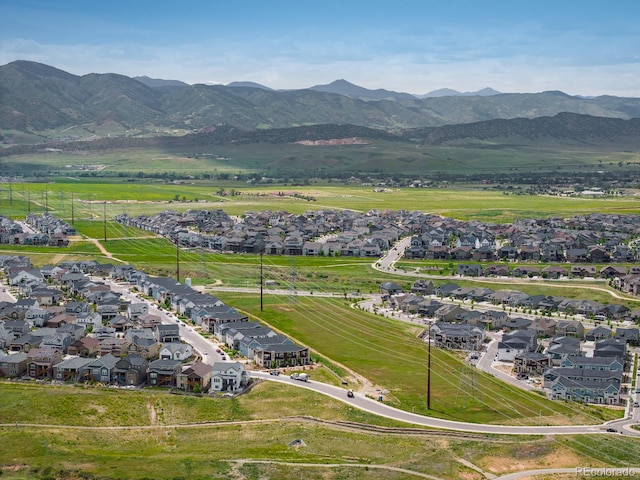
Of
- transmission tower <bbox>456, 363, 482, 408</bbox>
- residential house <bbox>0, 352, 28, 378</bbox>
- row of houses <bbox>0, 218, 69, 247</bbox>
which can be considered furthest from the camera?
row of houses <bbox>0, 218, 69, 247</bbox>

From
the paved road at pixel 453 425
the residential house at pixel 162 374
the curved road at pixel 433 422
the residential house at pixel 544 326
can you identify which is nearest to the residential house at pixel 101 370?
the residential house at pixel 162 374

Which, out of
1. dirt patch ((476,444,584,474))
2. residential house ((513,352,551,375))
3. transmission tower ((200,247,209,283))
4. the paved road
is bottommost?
dirt patch ((476,444,584,474))

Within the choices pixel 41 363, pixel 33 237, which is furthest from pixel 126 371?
pixel 33 237

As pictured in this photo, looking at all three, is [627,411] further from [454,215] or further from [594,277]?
[454,215]

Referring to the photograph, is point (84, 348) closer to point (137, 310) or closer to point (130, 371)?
point (130, 371)

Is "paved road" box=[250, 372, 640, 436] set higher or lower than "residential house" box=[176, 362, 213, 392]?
lower

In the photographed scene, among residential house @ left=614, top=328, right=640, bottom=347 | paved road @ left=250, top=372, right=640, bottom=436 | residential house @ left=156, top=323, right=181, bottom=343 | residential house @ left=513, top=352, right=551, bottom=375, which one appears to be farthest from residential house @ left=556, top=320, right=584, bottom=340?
residential house @ left=156, top=323, right=181, bottom=343

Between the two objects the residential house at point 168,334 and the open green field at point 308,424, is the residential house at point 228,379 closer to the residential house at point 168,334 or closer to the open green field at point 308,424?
the open green field at point 308,424

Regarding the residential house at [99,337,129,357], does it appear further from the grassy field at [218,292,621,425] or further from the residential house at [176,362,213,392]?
the grassy field at [218,292,621,425]
